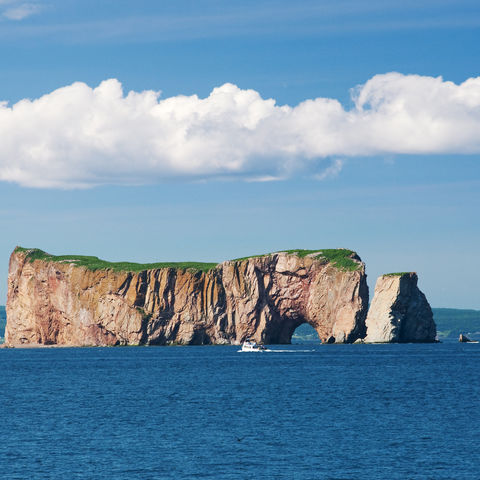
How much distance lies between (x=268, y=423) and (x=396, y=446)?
12437mm

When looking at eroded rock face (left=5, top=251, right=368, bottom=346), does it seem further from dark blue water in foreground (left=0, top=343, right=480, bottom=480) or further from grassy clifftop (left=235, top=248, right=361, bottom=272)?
dark blue water in foreground (left=0, top=343, right=480, bottom=480)

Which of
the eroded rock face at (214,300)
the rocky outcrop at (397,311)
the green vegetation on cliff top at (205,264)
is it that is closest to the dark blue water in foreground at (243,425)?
the rocky outcrop at (397,311)

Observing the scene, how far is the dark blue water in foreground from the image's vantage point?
45.0m

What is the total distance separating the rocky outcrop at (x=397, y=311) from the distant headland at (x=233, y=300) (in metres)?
0.25

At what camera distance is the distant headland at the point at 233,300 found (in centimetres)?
18412

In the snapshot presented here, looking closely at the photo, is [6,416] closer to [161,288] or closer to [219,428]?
[219,428]

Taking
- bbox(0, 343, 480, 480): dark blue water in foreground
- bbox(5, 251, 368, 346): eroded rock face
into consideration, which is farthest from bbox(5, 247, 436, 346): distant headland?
bbox(0, 343, 480, 480): dark blue water in foreground

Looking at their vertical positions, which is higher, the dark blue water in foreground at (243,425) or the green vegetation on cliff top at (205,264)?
the green vegetation on cliff top at (205,264)

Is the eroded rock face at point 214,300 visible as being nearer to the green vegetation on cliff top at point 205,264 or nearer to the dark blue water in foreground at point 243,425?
the green vegetation on cliff top at point 205,264

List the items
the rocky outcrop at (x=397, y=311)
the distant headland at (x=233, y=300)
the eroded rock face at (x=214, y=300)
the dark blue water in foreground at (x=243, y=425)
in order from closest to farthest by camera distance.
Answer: the dark blue water in foreground at (x=243, y=425), the rocky outcrop at (x=397, y=311), the distant headland at (x=233, y=300), the eroded rock face at (x=214, y=300)

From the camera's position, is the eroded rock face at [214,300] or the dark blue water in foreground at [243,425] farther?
the eroded rock face at [214,300]

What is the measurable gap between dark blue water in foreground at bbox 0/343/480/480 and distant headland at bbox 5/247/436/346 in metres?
72.6

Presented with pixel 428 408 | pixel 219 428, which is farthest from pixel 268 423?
pixel 428 408

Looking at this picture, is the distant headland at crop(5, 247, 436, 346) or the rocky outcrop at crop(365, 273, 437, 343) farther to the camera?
the distant headland at crop(5, 247, 436, 346)
